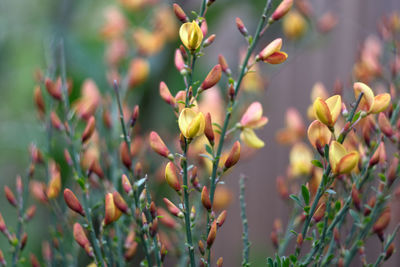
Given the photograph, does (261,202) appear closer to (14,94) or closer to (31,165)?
(14,94)

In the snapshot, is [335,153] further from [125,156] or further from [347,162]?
[125,156]

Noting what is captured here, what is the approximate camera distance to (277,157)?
189cm

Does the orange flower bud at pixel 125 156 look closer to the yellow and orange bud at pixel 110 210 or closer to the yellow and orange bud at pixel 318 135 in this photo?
the yellow and orange bud at pixel 110 210

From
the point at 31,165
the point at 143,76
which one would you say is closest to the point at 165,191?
the point at 143,76

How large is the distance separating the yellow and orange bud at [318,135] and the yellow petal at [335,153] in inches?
1.0

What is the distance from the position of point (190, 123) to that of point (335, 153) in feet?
0.34

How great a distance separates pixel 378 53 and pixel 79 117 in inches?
18.2

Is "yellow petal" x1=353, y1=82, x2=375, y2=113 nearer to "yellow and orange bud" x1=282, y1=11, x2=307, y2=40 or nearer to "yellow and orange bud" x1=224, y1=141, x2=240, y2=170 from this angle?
"yellow and orange bud" x1=224, y1=141, x2=240, y2=170

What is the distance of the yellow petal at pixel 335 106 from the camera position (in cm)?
32

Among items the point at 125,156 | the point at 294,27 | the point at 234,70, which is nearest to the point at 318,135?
the point at 125,156

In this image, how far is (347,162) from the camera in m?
0.29

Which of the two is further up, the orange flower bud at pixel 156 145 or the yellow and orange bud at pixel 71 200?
the orange flower bud at pixel 156 145

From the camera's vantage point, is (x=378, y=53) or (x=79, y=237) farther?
(x=378, y=53)

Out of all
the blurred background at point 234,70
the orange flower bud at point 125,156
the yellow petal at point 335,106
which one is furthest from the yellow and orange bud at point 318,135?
the blurred background at point 234,70
